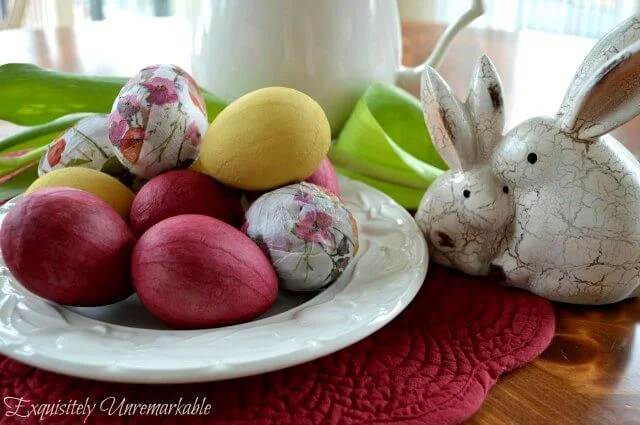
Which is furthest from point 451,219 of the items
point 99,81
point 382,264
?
point 99,81

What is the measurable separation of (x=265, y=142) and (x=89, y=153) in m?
0.12

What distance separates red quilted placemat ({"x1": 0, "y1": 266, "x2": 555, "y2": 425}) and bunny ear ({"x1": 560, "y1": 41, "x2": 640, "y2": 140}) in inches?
4.2

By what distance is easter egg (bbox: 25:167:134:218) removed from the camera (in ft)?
1.37

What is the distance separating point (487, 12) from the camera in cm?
212

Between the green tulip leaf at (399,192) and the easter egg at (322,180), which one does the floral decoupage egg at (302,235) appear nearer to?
the easter egg at (322,180)

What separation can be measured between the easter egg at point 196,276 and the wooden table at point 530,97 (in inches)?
4.8

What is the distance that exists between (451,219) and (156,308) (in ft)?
0.62

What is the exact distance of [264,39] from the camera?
1.97 ft

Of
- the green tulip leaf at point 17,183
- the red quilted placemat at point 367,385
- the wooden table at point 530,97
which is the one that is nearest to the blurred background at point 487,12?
the wooden table at point 530,97

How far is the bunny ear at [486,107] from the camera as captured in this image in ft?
1.45

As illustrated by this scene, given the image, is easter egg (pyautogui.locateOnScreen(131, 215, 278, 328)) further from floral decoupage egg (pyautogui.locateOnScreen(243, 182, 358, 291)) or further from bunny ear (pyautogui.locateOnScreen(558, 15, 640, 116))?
bunny ear (pyautogui.locateOnScreen(558, 15, 640, 116))

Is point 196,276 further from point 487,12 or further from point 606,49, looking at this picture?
point 487,12

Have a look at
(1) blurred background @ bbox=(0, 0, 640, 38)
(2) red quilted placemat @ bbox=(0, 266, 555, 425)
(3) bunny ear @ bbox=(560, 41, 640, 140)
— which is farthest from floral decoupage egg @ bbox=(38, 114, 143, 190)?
(1) blurred background @ bbox=(0, 0, 640, 38)

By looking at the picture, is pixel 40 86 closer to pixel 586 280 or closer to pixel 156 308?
pixel 156 308
